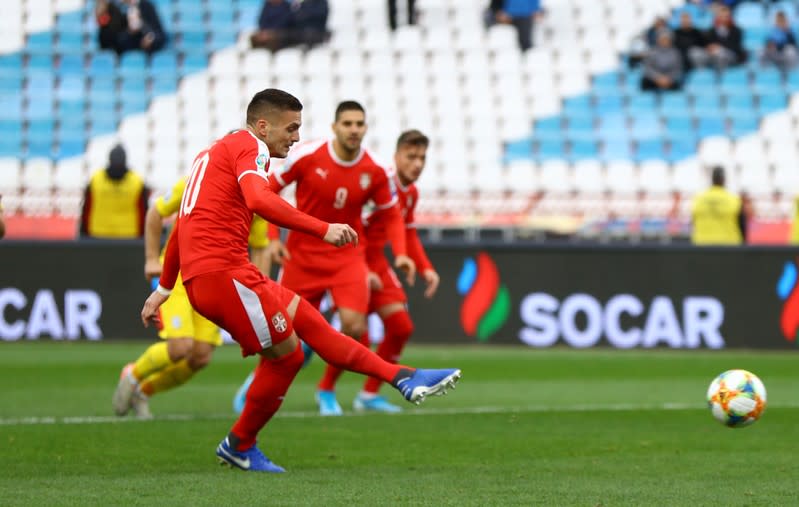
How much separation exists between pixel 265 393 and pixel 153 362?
2.63m

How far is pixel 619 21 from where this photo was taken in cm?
2609

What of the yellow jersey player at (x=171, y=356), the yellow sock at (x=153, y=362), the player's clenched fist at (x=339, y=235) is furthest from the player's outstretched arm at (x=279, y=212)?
the yellow sock at (x=153, y=362)

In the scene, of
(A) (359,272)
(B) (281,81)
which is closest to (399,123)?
(B) (281,81)

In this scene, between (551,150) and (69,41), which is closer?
(551,150)

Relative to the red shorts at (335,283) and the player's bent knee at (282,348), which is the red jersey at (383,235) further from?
the player's bent knee at (282,348)

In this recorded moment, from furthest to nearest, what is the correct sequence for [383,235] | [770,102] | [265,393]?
[770,102]
[383,235]
[265,393]

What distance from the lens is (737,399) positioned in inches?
315

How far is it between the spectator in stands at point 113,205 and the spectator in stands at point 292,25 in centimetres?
779

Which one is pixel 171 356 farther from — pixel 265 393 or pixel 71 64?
pixel 71 64

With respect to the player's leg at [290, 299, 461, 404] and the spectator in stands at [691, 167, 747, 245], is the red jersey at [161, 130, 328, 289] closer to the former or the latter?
the player's leg at [290, 299, 461, 404]

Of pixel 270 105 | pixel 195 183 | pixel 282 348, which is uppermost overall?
pixel 270 105

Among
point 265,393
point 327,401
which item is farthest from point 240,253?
point 327,401

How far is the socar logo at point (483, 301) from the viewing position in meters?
17.1

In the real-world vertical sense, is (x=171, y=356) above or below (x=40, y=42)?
below
